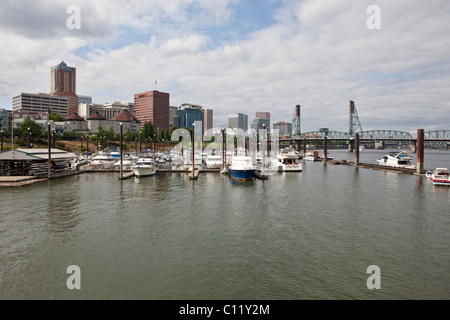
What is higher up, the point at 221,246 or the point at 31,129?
the point at 31,129

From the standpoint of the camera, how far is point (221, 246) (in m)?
18.6

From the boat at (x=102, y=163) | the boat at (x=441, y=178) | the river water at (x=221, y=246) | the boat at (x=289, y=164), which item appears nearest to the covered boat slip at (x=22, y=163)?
the boat at (x=102, y=163)

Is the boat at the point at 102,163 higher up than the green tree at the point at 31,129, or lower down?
lower down

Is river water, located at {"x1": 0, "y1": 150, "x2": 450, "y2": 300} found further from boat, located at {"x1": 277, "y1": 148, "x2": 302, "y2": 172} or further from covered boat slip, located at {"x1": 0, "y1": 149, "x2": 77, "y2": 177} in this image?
boat, located at {"x1": 277, "y1": 148, "x2": 302, "y2": 172}

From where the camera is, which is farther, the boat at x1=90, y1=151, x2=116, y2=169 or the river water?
the boat at x1=90, y1=151, x2=116, y2=169

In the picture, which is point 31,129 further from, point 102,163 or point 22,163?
point 22,163

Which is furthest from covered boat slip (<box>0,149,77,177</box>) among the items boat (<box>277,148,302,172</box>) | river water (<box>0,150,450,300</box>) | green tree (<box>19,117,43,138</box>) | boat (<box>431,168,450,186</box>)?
boat (<box>431,168,450,186</box>)

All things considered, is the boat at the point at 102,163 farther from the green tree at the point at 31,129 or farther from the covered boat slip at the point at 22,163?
the green tree at the point at 31,129

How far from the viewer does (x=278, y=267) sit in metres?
15.5

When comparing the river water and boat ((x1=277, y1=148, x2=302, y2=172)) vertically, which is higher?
boat ((x1=277, y1=148, x2=302, y2=172))

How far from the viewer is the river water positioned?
44.1ft

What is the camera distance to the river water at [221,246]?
529 inches

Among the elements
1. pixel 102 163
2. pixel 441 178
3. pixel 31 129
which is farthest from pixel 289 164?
pixel 31 129

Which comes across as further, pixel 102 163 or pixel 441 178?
pixel 102 163
